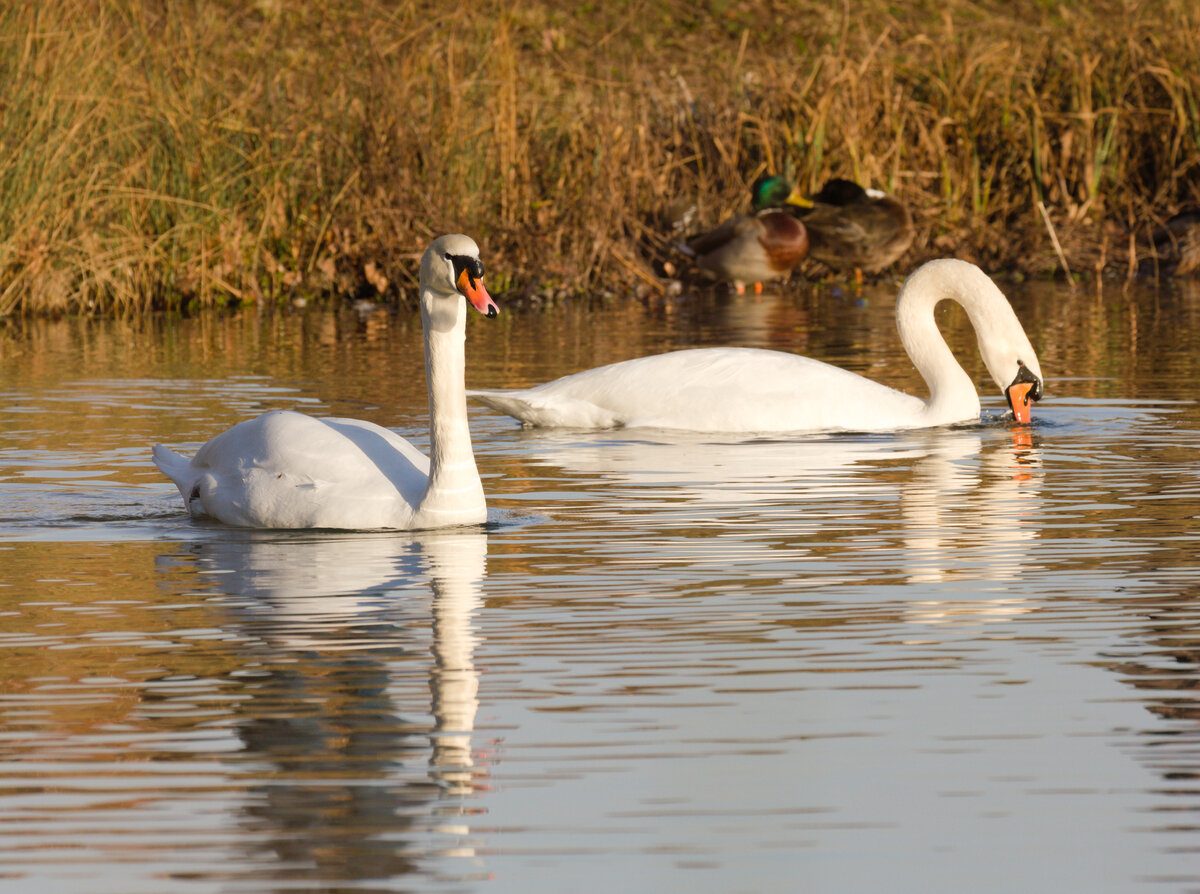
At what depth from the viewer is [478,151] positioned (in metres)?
17.5

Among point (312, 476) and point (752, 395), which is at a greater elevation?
point (752, 395)

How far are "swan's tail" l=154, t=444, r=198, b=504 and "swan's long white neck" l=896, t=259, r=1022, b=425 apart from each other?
382 cm

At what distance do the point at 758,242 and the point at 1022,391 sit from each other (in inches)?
369

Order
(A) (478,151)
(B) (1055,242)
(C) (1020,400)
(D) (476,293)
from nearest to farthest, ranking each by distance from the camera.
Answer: (D) (476,293)
(C) (1020,400)
(A) (478,151)
(B) (1055,242)

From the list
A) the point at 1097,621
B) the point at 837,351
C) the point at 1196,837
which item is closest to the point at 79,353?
the point at 837,351

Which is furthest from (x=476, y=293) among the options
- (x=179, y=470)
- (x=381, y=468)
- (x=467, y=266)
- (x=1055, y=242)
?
(x=1055, y=242)

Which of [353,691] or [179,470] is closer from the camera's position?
[353,691]

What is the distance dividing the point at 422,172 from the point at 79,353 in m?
4.98

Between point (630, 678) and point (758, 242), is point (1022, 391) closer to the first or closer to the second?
point (630, 678)

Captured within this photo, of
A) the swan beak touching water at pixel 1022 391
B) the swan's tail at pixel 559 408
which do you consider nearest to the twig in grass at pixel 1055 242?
the swan beak touching water at pixel 1022 391

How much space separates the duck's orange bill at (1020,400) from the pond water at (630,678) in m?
0.78

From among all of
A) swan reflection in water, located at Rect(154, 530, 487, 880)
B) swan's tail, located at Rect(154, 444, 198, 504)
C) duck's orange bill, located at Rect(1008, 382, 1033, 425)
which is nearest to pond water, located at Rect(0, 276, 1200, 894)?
swan reflection in water, located at Rect(154, 530, 487, 880)

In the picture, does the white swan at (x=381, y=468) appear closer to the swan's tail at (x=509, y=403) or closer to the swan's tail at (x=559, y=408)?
the swan's tail at (x=509, y=403)

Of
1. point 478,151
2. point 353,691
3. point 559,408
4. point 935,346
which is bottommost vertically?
point 353,691
